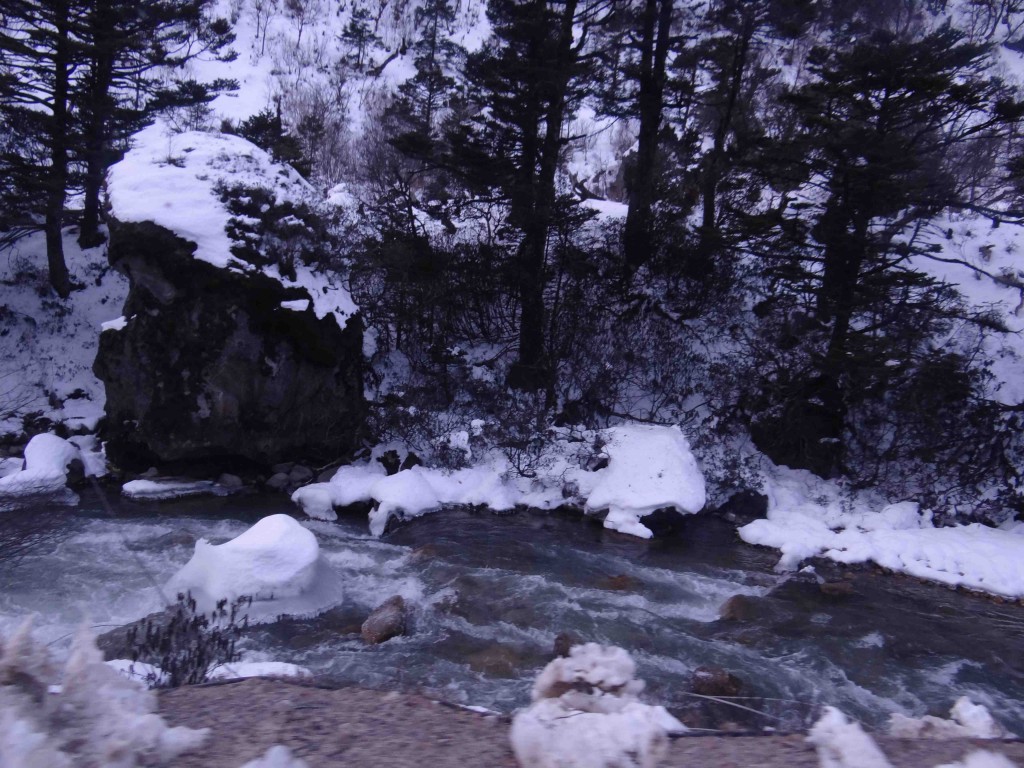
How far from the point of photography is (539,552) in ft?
30.8

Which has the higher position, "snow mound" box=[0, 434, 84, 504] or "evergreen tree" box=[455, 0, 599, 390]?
"evergreen tree" box=[455, 0, 599, 390]

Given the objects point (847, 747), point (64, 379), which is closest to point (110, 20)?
point (64, 379)

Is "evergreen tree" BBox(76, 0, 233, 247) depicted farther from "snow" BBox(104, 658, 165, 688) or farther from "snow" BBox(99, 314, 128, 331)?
"snow" BBox(104, 658, 165, 688)

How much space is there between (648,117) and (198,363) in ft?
32.8

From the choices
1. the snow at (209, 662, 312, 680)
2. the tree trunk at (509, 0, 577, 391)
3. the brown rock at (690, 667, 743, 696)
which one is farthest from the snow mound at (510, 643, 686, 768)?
the tree trunk at (509, 0, 577, 391)

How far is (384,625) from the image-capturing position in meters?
6.74

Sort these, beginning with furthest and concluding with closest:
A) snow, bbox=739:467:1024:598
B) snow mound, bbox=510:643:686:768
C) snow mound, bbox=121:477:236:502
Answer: snow mound, bbox=121:477:236:502
snow, bbox=739:467:1024:598
snow mound, bbox=510:643:686:768

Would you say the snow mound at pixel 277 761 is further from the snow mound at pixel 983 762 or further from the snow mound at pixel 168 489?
the snow mound at pixel 168 489

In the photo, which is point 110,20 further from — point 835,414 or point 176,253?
point 835,414

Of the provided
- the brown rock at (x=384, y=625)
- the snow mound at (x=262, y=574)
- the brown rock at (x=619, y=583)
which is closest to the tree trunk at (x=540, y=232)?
the brown rock at (x=619, y=583)

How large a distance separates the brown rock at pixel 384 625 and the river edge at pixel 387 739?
11.0 ft

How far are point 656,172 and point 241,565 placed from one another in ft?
38.4

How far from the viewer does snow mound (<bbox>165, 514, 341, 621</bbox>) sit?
23.0 feet

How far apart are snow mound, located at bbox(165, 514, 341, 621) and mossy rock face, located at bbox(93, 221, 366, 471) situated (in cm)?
438
